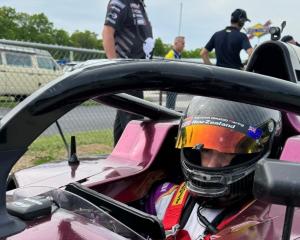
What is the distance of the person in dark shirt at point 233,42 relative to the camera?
230 inches

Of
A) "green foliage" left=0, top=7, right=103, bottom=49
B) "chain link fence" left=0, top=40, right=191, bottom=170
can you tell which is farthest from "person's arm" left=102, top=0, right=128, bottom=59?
"green foliage" left=0, top=7, right=103, bottom=49

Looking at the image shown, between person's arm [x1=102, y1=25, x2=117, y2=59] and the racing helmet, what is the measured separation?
6.74ft

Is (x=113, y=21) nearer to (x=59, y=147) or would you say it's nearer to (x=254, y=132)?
(x=254, y=132)

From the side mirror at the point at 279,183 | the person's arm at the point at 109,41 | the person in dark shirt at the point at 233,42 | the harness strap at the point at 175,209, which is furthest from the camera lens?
the person in dark shirt at the point at 233,42

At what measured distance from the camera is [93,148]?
6.19 metres

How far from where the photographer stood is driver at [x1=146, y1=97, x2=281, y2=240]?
1778 mm

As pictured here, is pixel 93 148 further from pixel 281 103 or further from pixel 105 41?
pixel 281 103

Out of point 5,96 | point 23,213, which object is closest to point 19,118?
point 23,213

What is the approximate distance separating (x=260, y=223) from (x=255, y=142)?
37 cm

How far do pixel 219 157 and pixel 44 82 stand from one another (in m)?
4.48

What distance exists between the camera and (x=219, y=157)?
1857 millimetres

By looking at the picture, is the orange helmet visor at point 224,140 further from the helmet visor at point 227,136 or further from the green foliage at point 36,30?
the green foliage at point 36,30

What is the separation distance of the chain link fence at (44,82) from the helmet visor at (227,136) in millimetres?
3306

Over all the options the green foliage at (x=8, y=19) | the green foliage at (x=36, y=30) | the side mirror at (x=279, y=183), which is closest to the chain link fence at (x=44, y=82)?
the side mirror at (x=279, y=183)
